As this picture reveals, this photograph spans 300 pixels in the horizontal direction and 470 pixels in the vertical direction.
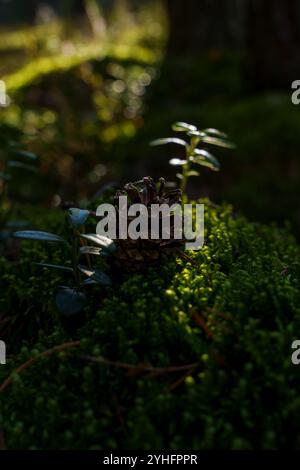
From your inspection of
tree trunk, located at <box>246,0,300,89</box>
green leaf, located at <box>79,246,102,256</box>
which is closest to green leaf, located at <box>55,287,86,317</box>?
green leaf, located at <box>79,246,102,256</box>

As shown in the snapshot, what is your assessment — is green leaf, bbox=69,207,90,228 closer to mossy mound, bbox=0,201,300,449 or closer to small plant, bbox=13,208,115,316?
small plant, bbox=13,208,115,316

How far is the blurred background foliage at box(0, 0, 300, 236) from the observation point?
5.39m

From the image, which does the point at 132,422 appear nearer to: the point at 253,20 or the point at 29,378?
the point at 29,378

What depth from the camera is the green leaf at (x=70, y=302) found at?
1776 millimetres

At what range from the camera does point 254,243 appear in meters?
2.33

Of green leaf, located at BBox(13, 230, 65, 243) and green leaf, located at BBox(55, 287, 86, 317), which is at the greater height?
green leaf, located at BBox(13, 230, 65, 243)

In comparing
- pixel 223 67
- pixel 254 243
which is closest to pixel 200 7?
pixel 223 67

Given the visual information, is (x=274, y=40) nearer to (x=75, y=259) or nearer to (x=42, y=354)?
(x=75, y=259)

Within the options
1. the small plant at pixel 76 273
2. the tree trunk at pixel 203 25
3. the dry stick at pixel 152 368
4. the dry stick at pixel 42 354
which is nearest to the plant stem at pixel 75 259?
the small plant at pixel 76 273

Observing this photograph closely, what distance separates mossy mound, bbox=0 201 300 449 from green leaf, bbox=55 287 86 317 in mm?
77

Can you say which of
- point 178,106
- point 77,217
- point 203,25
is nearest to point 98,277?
point 77,217

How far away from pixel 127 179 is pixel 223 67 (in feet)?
9.86

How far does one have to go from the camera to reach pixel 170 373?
5.27 ft

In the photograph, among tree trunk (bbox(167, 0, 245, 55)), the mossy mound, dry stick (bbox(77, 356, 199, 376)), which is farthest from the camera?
tree trunk (bbox(167, 0, 245, 55))
